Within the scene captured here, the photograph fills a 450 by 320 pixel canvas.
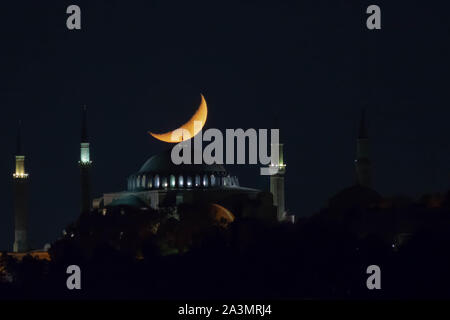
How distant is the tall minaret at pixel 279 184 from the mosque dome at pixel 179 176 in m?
4.68

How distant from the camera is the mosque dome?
351ft

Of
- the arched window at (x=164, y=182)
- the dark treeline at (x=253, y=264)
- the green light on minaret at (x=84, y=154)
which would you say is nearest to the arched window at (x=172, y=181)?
the arched window at (x=164, y=182)

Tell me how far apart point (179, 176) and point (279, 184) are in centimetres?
639

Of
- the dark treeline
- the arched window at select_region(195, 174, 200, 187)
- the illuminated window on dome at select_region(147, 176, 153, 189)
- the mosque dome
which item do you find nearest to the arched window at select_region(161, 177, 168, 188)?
the mosque dome

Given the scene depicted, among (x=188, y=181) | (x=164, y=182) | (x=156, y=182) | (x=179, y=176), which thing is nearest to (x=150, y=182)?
(x=156, y=182)

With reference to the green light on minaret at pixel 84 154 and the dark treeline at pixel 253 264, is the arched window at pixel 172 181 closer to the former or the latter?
the green light on minaret at pixel 84 154

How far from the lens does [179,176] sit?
4222 inches

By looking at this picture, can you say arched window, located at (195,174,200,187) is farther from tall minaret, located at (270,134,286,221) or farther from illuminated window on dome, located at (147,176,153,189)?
tall minaret, located at (270,134,286,221)

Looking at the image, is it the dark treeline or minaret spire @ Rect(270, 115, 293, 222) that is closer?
the dark treeline

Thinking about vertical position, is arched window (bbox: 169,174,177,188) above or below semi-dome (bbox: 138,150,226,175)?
below

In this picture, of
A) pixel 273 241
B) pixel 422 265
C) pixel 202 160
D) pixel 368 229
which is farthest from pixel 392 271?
pixel 202 160

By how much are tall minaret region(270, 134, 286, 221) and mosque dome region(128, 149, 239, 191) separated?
4681mm

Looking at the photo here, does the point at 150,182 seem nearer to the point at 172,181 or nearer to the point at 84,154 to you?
the point at 172,181
